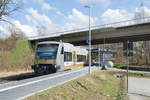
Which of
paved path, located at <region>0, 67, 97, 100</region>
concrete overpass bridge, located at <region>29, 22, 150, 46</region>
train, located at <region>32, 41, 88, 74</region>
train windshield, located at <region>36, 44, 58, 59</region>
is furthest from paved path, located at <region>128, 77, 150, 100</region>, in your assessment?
concrete overpass bridge, located at <region>29, 22, 150, 46</region>

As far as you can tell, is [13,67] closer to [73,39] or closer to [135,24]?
[73,39]

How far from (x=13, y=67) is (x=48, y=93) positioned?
65.3ft

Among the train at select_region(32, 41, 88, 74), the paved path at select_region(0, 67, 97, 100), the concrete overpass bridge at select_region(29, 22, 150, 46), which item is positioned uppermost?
the concrete overpass bridge at select_region(29, 22, 150, 46)

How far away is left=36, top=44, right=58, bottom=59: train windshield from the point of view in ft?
49.3

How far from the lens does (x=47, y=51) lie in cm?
1529

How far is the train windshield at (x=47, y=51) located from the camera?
15.0 m

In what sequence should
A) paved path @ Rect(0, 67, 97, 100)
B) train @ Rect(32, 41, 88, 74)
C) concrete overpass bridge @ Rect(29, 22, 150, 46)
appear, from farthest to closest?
1. concrete overpass bridge @ Rect(29, 22, 150, 46)
2. train @ Rect(32, 41, 88, 74)
3. paved path @ Rect(0, 67, 97, 100)

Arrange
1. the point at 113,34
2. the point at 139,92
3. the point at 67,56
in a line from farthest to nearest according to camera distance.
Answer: the point at 113,34 → the point at 67,56 → the point at 139,92

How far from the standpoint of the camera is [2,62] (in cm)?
2297

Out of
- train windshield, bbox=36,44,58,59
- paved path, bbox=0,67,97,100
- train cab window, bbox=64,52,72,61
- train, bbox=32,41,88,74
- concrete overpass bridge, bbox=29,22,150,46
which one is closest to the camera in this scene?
paved path, bbox=0,67,97,100

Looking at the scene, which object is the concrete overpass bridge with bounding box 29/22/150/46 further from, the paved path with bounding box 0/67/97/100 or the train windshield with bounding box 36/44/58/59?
the paved path with bounding box 0/67/97/100

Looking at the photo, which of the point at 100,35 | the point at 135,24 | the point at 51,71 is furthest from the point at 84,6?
the point at 100,35

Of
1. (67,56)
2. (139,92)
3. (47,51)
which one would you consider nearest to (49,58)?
(47,51)

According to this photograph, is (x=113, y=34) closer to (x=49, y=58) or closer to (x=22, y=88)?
(x=49, y=58)
